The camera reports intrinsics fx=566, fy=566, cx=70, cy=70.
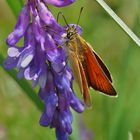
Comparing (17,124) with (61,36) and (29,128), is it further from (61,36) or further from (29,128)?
(61,36)

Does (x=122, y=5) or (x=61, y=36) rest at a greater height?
(x=61, y=36)

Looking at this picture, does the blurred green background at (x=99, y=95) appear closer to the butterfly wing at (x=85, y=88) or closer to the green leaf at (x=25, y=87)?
the green leaf at (x=25, y=87)

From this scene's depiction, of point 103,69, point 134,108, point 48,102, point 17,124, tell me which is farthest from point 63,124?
point 17,124

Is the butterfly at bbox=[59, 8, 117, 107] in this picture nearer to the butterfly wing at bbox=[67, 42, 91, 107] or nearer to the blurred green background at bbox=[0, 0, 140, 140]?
the butterfly wing at bbox=[67, 42, 91, 107]

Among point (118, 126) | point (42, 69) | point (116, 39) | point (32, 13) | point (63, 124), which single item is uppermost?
point (32, 13)

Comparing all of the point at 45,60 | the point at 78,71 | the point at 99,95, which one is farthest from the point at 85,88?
the point at 99,95

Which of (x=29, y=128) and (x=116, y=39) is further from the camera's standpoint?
(x=116, y=39)
